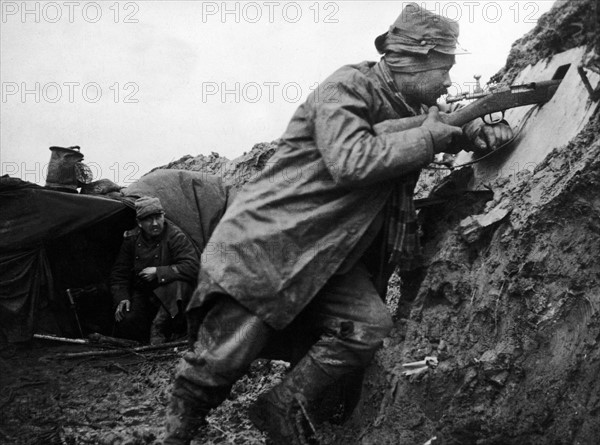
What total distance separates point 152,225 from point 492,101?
3410 mm

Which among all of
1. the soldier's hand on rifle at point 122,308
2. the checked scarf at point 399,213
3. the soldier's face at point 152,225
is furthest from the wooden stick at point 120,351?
the checked scarf at point 399,213

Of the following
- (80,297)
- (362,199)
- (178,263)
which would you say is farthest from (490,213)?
(80,297)

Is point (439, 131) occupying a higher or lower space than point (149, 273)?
higher

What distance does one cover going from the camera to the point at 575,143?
15.4 ft

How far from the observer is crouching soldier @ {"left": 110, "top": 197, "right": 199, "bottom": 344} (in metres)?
7.34

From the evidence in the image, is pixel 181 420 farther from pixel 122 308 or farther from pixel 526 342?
pixel 122 308

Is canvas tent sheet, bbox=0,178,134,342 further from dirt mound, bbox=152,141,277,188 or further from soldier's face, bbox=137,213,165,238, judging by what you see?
dirt mound, bbox=152,141,277,188

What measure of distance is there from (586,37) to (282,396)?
8.70 ft

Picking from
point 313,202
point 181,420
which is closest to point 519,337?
point 313,202

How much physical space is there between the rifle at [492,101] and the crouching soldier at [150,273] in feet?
9.97

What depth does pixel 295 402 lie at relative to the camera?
448 cm

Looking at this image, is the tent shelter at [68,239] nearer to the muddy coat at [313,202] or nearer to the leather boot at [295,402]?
the muddy coat at [313,202]

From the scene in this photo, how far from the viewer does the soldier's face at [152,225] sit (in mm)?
7430

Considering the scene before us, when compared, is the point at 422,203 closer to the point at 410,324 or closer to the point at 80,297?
the point at 410,324
